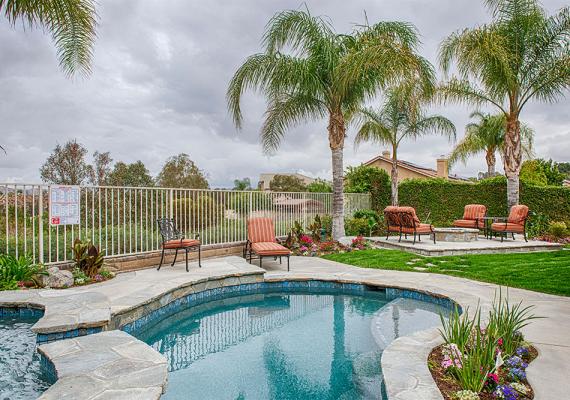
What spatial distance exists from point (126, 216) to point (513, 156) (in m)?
12.2

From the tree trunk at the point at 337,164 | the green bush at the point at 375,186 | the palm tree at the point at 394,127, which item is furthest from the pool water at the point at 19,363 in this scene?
the green bush at the point at 375,186

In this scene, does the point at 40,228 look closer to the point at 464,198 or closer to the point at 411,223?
the point at 411,223

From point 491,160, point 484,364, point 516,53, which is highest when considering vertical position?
point 516,53

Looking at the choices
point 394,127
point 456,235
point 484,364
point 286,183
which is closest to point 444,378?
point 484,364

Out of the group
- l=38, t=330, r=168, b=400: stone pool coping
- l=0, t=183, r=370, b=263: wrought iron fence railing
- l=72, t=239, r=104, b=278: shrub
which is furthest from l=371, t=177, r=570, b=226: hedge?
l=38, t=330, r=168, b=400: stone pool coping

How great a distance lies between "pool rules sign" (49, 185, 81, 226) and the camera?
20.5 feet

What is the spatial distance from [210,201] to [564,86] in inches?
452

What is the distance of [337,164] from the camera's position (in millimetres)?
10492

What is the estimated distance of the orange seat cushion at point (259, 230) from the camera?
8.48 m

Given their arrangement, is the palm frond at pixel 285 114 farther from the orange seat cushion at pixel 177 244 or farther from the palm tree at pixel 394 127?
the orange seat cushion at pixel 177 244

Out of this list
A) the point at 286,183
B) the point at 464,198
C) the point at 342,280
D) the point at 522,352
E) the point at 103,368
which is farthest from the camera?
the point at 286,183

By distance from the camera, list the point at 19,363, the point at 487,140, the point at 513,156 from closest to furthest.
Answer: the point at 19,363 < the point at 513,156 < the point at 487,140

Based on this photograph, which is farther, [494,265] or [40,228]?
Result: [494,265]

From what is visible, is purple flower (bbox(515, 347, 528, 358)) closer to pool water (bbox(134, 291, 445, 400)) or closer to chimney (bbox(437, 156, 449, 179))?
pool water (bbox(134, 291, 445, 400))
